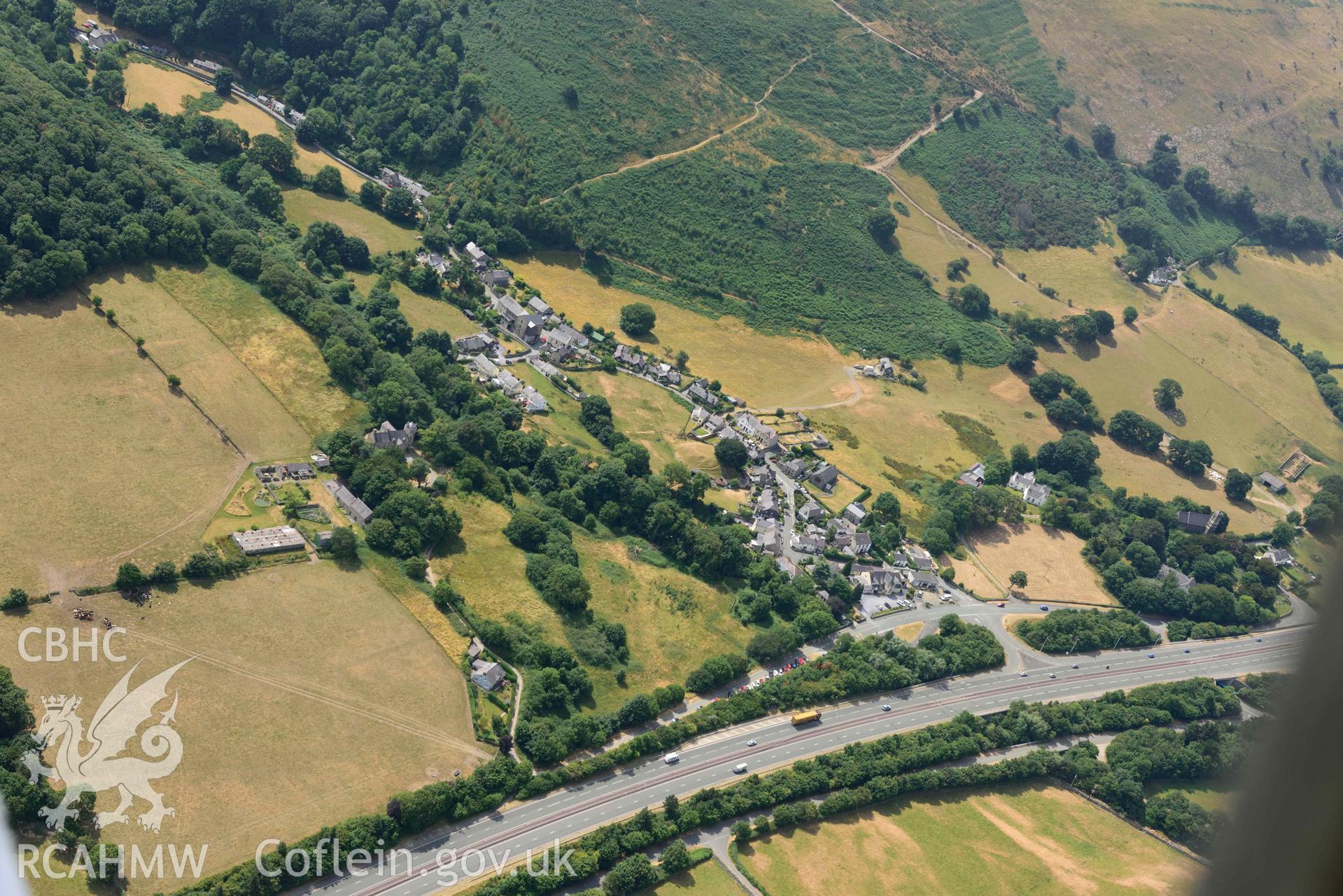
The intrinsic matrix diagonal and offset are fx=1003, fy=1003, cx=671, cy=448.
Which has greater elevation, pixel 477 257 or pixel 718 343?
pixel 718 343

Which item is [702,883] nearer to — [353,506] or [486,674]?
[486,674]

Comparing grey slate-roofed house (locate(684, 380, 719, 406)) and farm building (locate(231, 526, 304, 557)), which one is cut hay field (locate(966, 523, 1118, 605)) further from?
farm building (locate(231, 526, 304, 557))

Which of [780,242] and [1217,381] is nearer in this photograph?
[1217,381]

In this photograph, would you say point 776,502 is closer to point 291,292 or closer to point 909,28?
→ point 291,292

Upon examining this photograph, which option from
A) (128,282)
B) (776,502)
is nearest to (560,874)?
(776,502)

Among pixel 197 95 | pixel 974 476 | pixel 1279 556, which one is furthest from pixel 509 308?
pixel 1279 556

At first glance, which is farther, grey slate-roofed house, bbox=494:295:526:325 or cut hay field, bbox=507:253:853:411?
cut hay field, bbox=507:253:853:411

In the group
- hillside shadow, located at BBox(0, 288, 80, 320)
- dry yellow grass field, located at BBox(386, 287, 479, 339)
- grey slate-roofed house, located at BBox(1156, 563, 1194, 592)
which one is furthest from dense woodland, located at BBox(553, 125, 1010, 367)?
hillside shadow, located at BBox(0, 288, 80, 320)
